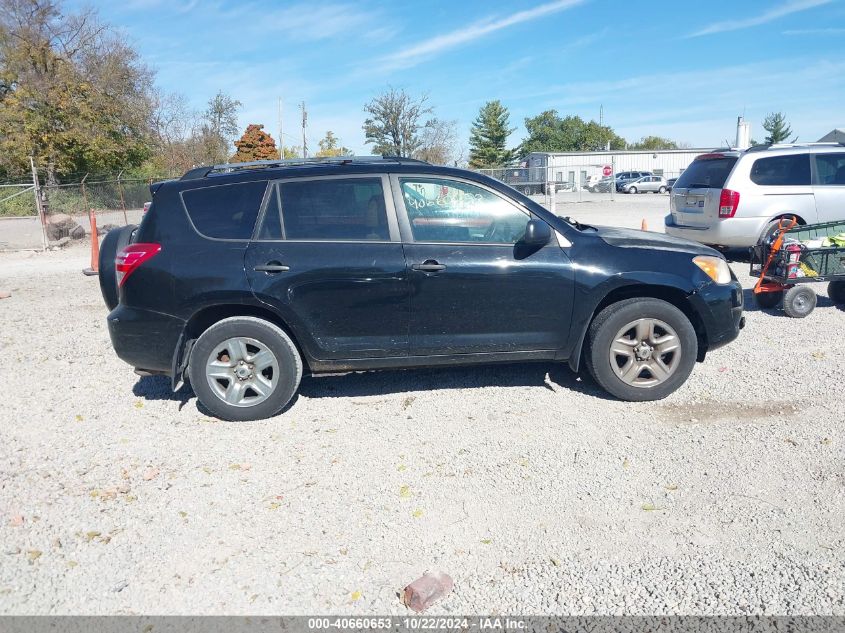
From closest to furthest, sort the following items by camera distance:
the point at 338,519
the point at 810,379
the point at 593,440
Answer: the point at 338,519 < the point at 593,440 < the point at 810,379

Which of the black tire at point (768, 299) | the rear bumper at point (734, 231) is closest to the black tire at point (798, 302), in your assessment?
the black tire at point (768, 299)

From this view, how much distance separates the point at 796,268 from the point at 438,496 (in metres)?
5.60

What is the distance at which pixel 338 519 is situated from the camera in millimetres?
3568

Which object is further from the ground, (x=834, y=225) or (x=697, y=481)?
(x=834, y=225)

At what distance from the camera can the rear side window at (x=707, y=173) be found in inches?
416

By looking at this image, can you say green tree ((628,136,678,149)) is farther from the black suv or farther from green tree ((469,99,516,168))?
the black suv

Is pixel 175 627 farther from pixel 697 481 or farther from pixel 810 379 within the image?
pixel 810 379

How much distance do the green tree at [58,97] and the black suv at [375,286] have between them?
33914 millimetres

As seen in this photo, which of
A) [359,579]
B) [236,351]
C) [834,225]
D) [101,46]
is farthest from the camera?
[101,46]

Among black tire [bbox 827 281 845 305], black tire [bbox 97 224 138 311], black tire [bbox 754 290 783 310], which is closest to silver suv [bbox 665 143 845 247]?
black tire [bbox 827 281 845 305]

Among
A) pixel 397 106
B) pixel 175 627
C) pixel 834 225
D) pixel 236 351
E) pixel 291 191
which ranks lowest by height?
pixel 175 627

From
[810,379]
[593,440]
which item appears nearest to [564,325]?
[593,440]

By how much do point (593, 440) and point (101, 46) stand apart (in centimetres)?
4046

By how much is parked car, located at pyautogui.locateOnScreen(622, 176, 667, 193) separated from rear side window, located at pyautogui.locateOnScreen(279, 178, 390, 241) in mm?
47318
